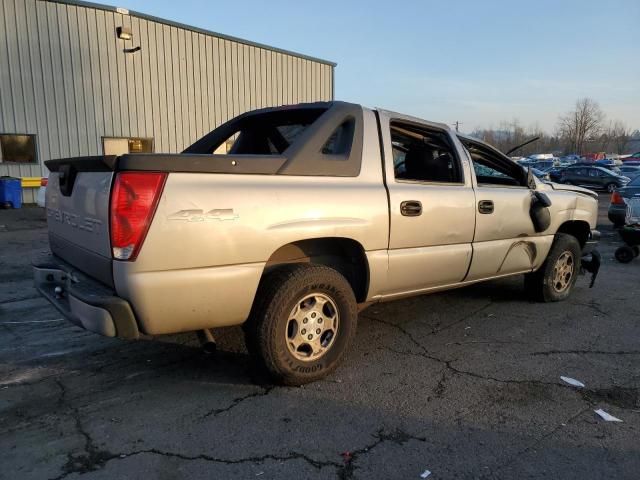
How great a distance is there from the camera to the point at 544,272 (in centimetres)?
548

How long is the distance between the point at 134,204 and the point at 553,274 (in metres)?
4.65

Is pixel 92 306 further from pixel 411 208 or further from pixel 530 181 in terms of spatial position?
pixel 530 181

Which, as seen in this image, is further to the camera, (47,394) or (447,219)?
(447,219)

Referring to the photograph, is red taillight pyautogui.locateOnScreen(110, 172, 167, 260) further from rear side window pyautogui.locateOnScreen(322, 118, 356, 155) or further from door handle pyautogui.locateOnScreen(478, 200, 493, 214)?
door handle pyautogui.locateOnScreen(478, 200, 493, 214)

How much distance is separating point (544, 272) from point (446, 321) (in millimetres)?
1396

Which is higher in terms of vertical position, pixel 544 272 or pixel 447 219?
pixel 447 219

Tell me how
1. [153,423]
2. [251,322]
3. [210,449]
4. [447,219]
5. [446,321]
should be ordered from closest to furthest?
[210,449] → [153,423] → [251,322] → [447,219] → [446,321]

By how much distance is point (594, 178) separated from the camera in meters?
28.0

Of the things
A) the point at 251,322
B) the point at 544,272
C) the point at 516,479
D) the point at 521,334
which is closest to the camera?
the point at 516,479

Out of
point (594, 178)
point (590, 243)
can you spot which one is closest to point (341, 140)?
point (590, 243)

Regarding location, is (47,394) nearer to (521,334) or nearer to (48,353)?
(48,353)

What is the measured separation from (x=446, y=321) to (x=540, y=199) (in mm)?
1568

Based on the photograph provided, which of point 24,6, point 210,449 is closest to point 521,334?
point 210,449

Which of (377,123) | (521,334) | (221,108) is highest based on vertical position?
(221,108)
